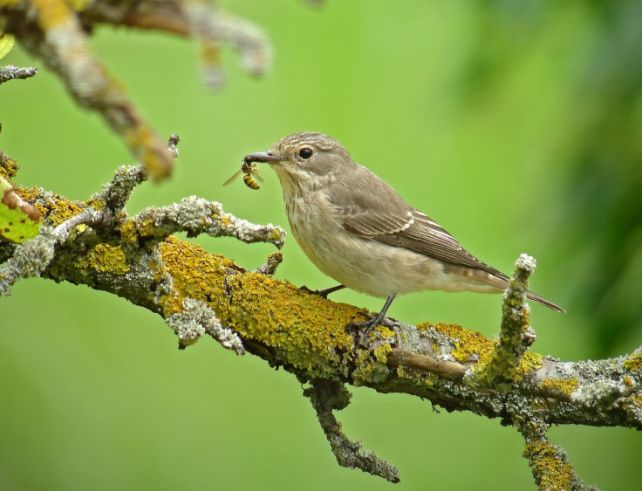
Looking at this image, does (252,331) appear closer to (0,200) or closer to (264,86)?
(0,200)

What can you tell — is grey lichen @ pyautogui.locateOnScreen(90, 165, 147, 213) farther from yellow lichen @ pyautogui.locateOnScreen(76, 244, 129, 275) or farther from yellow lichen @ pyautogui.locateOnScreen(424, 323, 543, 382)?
yellow lichen @ pyautogui.locateOnScreen(424, 323, 543, 382)

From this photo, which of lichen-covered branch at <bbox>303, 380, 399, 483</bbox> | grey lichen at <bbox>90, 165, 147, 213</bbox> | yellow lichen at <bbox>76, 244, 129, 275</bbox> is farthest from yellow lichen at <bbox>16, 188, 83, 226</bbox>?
lichen-covered branch at <bbox>303, 380, 399, 483</bbox>

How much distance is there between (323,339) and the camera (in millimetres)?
3455

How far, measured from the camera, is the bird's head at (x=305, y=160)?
4922 mm

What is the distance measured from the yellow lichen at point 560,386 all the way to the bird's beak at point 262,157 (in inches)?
76.6

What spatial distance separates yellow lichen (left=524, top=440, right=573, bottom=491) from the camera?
3.12 metres

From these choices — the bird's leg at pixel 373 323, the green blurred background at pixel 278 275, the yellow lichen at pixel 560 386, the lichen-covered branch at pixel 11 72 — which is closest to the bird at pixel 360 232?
the green blurred background at pixel 278 275

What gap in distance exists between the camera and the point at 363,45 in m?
6.16

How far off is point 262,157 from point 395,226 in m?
0.85

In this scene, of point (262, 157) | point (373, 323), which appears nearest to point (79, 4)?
point (373, 323)

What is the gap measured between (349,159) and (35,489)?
8.32 feet

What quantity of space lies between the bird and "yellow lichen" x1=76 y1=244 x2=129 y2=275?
1430mm

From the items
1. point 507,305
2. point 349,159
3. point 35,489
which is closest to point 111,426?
point 35,489

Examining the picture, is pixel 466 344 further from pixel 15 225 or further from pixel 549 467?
pixel 15 225
